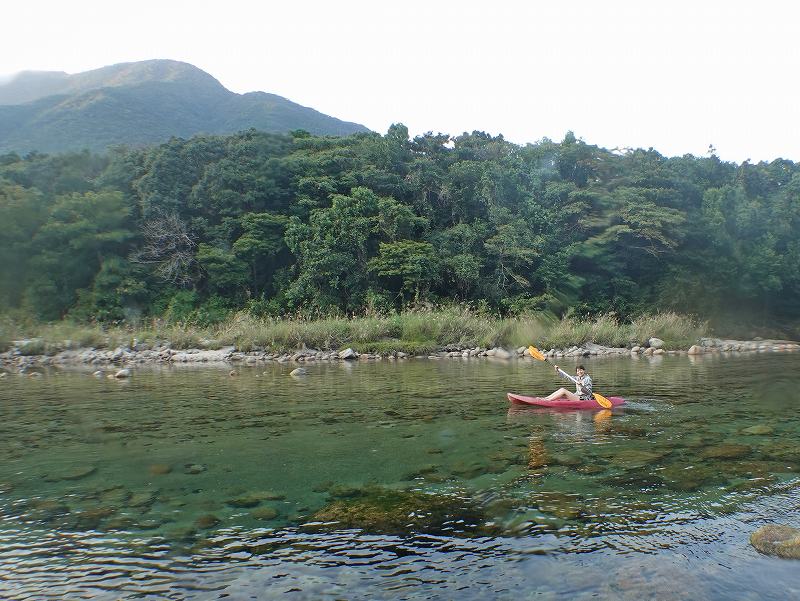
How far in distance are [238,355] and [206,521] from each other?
1655 centimetres

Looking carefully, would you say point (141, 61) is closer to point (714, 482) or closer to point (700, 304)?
point (700, 304)

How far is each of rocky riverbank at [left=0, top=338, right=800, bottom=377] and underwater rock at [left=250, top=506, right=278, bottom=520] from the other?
1508 cm

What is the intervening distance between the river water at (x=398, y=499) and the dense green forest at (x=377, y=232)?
57.8 feet

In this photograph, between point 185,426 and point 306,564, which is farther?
point 185,426

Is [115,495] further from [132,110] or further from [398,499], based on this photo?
[132,110]

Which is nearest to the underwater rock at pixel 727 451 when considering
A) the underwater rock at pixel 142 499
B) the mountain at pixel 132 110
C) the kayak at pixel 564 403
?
the kayak at pixel 564 403

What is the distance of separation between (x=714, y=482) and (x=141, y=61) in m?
145

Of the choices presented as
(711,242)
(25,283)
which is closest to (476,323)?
(711,242)

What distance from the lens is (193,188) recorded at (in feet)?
102

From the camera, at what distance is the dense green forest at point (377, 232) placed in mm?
29078

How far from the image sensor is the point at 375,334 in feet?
76.0

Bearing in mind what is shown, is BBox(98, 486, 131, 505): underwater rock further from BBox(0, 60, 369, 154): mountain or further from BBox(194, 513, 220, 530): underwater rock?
BBox(0, 60, 369, 154): mountain

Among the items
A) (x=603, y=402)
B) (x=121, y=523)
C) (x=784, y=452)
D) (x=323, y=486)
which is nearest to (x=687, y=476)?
(x=784, y=452)

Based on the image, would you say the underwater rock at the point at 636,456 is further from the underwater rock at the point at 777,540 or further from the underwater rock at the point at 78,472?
the underwater rock at the point at 78,472
